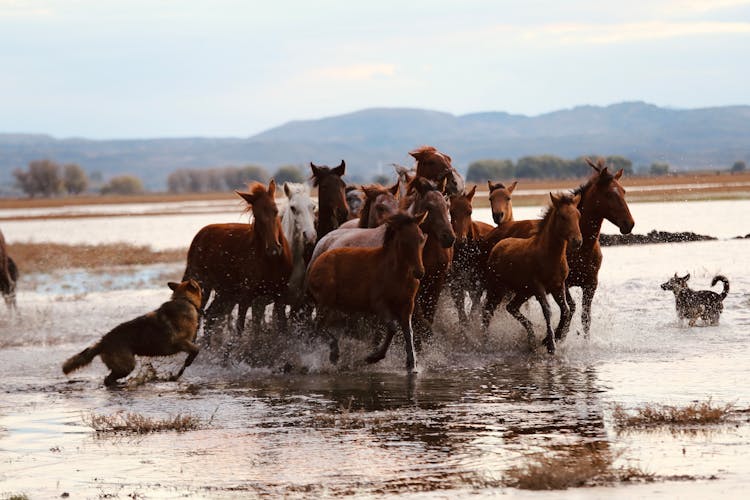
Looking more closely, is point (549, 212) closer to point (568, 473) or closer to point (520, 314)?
point (520, 314)

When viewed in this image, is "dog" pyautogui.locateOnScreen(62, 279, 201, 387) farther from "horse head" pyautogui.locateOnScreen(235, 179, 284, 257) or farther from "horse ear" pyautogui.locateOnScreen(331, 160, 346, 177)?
"horse ear" pyautogui.locateOnScreen(331, 160, 346, 177)

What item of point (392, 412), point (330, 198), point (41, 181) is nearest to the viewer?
point (392, 412)

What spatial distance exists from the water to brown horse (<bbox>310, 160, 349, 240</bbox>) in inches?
61.8

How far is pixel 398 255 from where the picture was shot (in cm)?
1126

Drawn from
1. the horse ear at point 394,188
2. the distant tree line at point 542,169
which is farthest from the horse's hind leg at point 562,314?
the distant tree line at point 542,169

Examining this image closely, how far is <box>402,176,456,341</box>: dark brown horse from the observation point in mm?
11562

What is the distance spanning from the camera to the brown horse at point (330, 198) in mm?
13367

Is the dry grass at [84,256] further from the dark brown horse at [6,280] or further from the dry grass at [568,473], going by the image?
the dry grass at [568,473]

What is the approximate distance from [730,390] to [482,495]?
4.01m

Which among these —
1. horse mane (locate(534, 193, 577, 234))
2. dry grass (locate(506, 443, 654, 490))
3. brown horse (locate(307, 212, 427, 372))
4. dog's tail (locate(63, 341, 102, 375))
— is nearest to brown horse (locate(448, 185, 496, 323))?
horse mane (locate(534, 193, 577, 234))

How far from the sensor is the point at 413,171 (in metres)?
14.0

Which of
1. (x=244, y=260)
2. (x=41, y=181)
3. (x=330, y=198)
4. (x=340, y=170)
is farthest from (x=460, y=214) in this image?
(x=41, y=181)

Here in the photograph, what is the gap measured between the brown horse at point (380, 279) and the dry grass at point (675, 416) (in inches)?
116

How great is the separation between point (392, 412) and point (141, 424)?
6.56 feet
